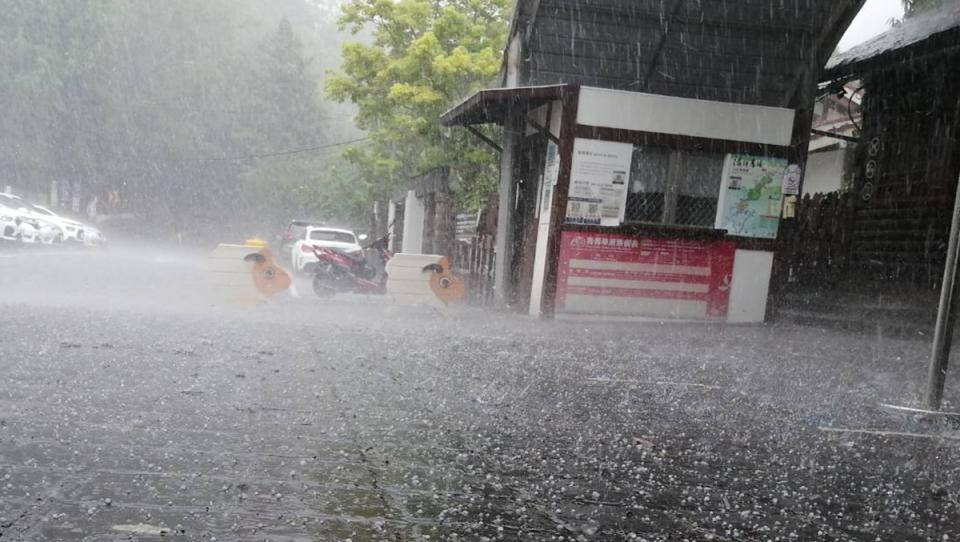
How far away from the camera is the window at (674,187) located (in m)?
11.1

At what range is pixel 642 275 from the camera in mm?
11211

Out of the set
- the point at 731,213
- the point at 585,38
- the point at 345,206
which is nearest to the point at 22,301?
the point at 585,38

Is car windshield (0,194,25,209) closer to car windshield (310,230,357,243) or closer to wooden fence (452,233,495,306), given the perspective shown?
car windshield (310,230,357,243)

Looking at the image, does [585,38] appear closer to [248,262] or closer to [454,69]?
[248,262]

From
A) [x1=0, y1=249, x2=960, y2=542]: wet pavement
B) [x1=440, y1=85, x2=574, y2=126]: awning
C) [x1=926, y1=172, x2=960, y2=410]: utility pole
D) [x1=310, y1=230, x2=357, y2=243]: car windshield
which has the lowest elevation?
[x1=0, y1=249, x2=960, y2=542]: wet pavement

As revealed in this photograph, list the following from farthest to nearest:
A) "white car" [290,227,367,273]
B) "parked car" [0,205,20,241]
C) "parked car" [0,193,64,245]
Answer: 1. "parked car" [0,193,64,245]
2. "white car" [290,227,367,273]
3. "parked car" [0,205,20,241]

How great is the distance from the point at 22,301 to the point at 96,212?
4236 cm

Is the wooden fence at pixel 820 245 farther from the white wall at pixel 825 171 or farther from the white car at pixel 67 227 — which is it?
the white car at pixel 67 227

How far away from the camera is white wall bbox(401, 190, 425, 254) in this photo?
2297 cm

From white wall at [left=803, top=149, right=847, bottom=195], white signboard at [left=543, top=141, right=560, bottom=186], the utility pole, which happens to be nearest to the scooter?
white signboard at [left=543, top=141, right=560, bottom=186]

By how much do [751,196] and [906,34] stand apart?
308 cm

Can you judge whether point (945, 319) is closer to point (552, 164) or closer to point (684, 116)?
point (684, 116)

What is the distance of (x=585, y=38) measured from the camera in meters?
11.4

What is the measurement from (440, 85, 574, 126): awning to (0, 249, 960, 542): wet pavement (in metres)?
3.88
